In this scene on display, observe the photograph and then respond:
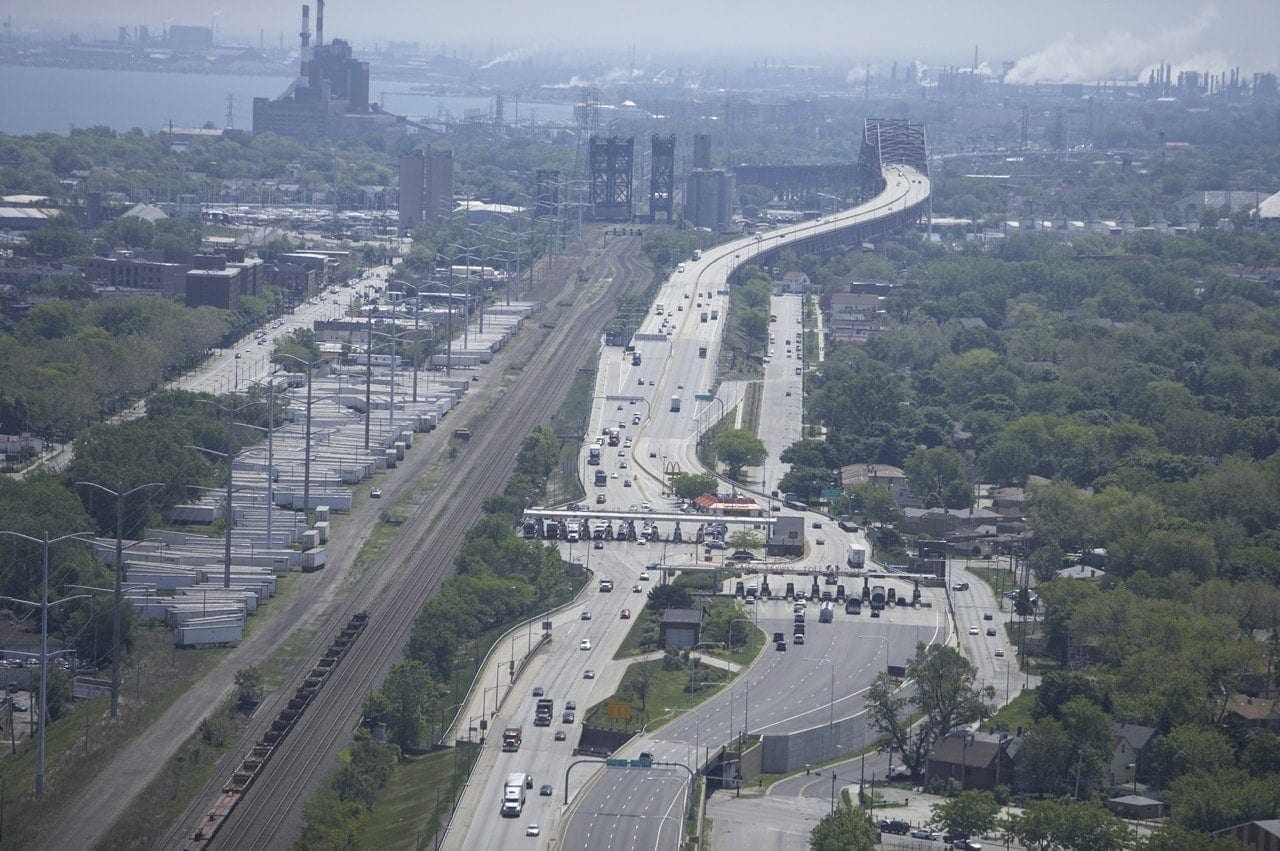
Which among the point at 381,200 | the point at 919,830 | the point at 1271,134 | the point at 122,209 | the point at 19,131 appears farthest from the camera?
the point at 1271,134

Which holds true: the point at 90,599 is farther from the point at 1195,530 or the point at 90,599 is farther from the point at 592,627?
the point at 1195,530

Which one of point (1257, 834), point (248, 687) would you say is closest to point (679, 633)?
point (248, 687)

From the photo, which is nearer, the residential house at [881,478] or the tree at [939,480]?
the tree at [939,480]

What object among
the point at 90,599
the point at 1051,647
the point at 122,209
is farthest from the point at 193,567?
the point at 122,209

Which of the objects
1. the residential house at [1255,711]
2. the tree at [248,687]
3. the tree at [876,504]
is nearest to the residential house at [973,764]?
the residential house at [1255,711]

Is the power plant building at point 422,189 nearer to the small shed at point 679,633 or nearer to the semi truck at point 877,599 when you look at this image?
the semi truck at point 877,599

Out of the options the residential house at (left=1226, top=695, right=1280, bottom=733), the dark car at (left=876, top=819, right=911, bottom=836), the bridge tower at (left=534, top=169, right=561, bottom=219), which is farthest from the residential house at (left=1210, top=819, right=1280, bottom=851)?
the bridge tower at (left=534, top=169, right=561, bottom=219)

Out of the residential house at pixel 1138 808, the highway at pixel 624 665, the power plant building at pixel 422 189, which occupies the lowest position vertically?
the residential house at pixel 1138 808
